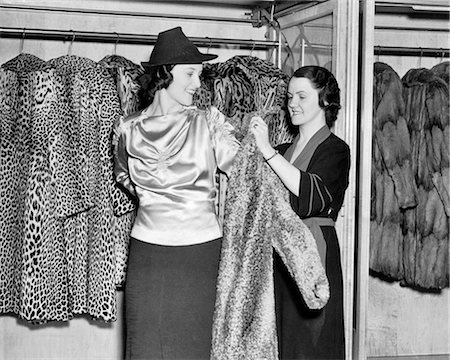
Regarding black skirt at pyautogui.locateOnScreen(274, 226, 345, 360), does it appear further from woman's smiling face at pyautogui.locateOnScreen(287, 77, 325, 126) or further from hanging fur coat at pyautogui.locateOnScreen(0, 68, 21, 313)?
hanging fur coat at pyautogui.locateOnScreen(0, 68, 21, 313)

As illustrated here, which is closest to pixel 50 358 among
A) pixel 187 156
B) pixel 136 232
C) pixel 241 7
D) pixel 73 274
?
pixel 73 274

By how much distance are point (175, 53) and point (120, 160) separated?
22.2 inches

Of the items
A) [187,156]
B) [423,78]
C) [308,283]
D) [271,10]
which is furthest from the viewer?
[271,10]

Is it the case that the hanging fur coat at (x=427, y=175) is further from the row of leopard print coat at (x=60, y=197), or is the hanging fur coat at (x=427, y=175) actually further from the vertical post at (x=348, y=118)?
the row of leopard print coat at (x=60, y=197)

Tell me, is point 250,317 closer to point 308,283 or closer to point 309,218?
point 308,283

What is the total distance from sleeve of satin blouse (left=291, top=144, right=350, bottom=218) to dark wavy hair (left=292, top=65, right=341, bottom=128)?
7.3 inches

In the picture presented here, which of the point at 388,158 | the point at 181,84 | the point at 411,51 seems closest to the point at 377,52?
the point at 411,51

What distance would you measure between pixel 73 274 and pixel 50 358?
993mm

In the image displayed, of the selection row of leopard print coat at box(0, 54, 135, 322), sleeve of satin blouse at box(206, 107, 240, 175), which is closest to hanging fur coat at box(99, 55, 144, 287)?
row of leopard print coat at box(0, 54, 135, 322)

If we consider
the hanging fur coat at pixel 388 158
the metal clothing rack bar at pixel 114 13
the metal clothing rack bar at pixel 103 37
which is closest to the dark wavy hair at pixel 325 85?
the hanging fur coat at pixel 388 158

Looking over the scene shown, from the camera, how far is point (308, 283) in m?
3.21

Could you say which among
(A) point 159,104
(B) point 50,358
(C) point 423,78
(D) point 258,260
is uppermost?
(C) point 423,78

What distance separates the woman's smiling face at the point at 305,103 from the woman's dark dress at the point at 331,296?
0.12 m

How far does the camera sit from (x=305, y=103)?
141 inches
